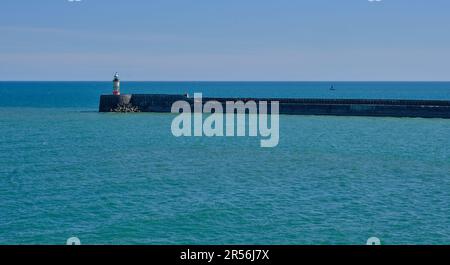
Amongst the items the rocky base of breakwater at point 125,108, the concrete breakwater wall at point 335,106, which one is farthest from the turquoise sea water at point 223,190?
the rocky base of breakwater at point 125,108

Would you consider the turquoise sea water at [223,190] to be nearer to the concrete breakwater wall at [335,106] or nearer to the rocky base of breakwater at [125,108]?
the concrete breakwater wall at [335,106]

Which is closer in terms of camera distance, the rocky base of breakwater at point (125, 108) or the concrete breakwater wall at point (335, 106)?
the concrete breakwater wall at point (335, 106)

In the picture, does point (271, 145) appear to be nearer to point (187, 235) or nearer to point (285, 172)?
point (285, 172)

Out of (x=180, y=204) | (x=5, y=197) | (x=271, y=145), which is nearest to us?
(x=180, y=204)

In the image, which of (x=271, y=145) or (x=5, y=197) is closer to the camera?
(x=5, y=197)

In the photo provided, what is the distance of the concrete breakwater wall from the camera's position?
5878cm

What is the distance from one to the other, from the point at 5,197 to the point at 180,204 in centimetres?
674

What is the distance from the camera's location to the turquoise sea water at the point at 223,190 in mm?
16812

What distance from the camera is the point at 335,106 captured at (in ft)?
205

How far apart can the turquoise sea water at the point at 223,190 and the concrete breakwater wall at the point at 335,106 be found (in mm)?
15799

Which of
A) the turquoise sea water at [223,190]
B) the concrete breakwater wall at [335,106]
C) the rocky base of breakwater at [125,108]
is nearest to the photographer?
the turquoise sea water at [223,190]
